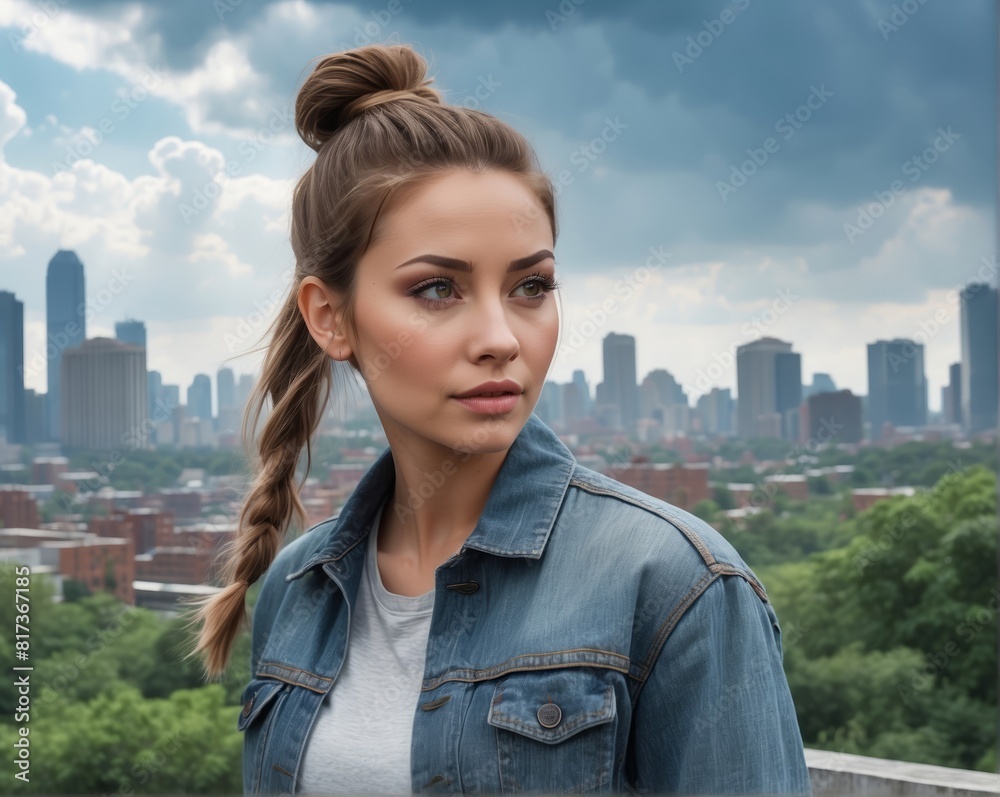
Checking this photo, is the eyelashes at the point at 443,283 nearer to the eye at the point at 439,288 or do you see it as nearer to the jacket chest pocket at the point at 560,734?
the eye at the point at 439,288

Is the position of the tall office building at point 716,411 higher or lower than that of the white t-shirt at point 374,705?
higher

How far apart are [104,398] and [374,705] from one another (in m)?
6.53

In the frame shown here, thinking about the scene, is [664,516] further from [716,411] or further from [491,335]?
[716,411]

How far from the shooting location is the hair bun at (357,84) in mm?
1295

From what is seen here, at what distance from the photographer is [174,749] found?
8.60 metres

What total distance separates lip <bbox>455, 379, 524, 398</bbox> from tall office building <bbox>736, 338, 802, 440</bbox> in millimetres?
8398

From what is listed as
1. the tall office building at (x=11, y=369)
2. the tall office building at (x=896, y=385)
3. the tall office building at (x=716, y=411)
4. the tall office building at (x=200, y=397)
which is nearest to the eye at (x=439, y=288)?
the tall office building at (x=200, y=397)

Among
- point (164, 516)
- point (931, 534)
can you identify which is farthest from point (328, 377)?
point (931, 534)

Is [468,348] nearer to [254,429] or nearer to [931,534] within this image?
[254,429]

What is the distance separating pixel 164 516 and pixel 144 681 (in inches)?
81.6

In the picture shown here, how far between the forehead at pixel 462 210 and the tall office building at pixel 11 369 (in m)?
6.41

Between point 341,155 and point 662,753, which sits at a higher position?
point 341,155

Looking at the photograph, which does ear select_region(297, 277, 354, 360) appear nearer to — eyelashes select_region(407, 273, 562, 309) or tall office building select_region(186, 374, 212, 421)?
eyelashes select_region(407, 273, 562, 309)

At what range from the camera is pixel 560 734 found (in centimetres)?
103
